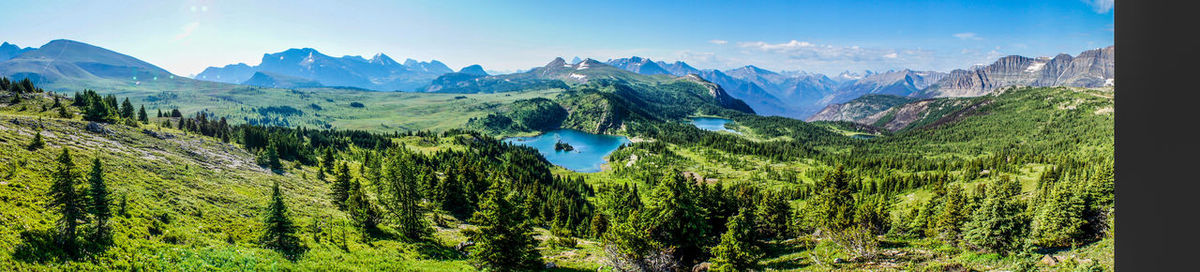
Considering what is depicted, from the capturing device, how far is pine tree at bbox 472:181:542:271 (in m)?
32.0

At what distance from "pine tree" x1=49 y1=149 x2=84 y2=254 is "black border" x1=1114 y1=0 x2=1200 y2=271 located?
3605 centimetres

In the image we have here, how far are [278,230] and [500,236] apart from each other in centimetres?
1512

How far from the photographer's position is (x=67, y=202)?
2270 centimetres

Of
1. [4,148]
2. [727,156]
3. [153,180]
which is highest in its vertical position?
[4,148]

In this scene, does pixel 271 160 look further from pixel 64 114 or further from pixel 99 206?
pixel 99 206

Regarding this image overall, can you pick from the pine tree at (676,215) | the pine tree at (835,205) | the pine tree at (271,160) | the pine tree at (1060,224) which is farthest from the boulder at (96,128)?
the pine tree at (1060,224)

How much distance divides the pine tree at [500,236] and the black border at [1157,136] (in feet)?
99.6

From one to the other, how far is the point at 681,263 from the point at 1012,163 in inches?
5536

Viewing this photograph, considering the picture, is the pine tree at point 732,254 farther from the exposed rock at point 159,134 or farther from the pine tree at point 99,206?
the exposed rock at point 159,134

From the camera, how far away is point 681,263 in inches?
1329

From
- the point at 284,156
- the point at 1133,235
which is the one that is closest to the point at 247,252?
the point at 1133,235

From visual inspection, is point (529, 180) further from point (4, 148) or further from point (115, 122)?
point (4, 148)

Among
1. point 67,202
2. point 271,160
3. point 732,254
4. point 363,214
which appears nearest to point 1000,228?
point 732,254

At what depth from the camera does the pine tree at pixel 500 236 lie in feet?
105
